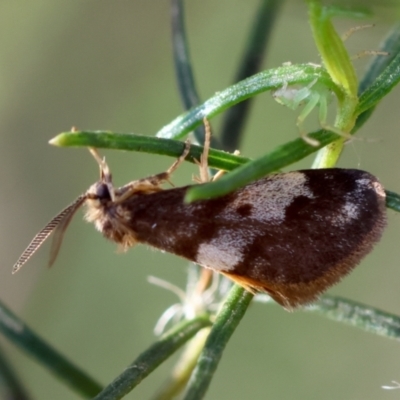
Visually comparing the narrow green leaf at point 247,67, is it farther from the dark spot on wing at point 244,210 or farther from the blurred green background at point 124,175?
the blurred green background at point 124,175

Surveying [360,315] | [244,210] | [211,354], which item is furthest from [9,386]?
[360,315]

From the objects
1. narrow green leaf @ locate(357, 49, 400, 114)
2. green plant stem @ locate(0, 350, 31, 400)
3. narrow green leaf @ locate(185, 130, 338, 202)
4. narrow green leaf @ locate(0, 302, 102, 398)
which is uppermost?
narrow green leaf @ locate(357, 49, 400, 114)

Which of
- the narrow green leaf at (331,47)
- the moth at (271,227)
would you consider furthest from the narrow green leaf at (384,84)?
the moth at (271,227)

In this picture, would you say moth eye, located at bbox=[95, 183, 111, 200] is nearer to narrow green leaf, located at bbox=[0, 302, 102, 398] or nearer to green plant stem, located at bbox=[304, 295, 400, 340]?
narrow green leaf, located at bbox=[0, 302, 102, 398]

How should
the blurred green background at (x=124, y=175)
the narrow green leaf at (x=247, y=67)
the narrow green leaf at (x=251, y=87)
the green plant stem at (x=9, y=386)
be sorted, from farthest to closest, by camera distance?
the blurred green background at (x=124, y=175) < the narrow green leaf at (x=247, y=67) < the green plant stem at (x=9, y=386) < the narrow green leaf at (x=251, y=87)

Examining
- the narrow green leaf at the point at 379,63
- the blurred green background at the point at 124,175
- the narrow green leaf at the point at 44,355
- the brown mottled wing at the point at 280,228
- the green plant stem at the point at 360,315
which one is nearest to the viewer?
the brown mottled wing at the point at 280,228

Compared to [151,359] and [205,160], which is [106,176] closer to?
[205,160]

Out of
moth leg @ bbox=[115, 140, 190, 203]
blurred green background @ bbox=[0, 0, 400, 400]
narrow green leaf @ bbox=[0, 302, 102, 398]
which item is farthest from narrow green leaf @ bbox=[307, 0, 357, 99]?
blurred green background @ bbox=[0, 0, 400, 400]
